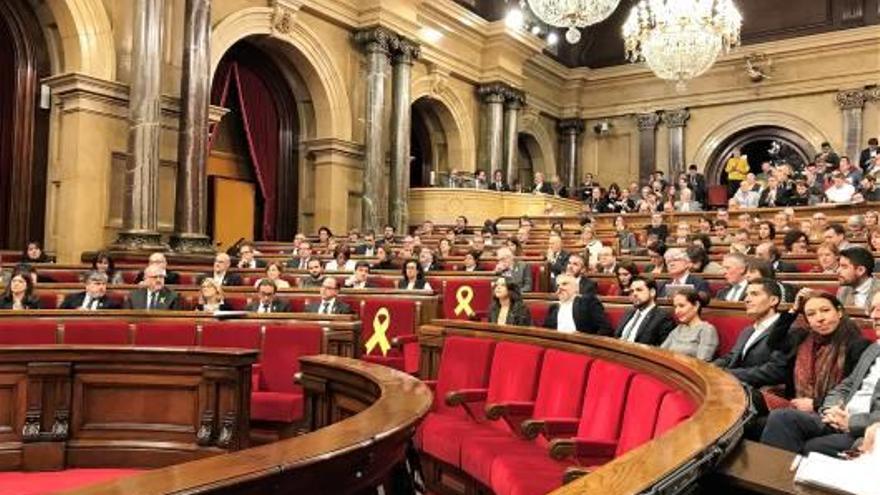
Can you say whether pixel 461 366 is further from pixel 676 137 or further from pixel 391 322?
pixel 676 137

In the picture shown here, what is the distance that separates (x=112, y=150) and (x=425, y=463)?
6.90 m

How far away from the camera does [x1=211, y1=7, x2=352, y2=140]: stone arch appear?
1053 cm

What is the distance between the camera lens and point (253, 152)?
12.1 metres

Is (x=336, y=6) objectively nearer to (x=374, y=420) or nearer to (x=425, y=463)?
(x=425, y=463)

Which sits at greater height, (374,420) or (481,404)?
(374,420)

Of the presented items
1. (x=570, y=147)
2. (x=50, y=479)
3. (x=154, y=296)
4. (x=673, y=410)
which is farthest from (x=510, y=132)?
(x=673, y=410)

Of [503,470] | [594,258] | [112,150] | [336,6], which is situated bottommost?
[503,470]

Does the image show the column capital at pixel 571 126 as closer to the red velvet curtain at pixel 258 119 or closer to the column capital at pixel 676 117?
the column capital at pixel 676 117

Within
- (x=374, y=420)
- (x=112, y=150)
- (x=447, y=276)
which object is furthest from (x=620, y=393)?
(x=112, y=150)

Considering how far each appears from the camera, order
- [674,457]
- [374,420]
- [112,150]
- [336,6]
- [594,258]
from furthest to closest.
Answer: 1. [336,6]
2. [112,150]
3. [594,258]
4. [374,420]
5. [674,457]

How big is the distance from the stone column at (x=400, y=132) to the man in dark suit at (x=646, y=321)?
8.78m

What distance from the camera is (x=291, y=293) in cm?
598

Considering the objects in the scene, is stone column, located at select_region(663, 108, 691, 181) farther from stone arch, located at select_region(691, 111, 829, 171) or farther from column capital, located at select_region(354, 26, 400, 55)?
column capital, located at select_region(354, 26, 400, 55)

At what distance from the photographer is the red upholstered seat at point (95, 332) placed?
4199 millimetres
